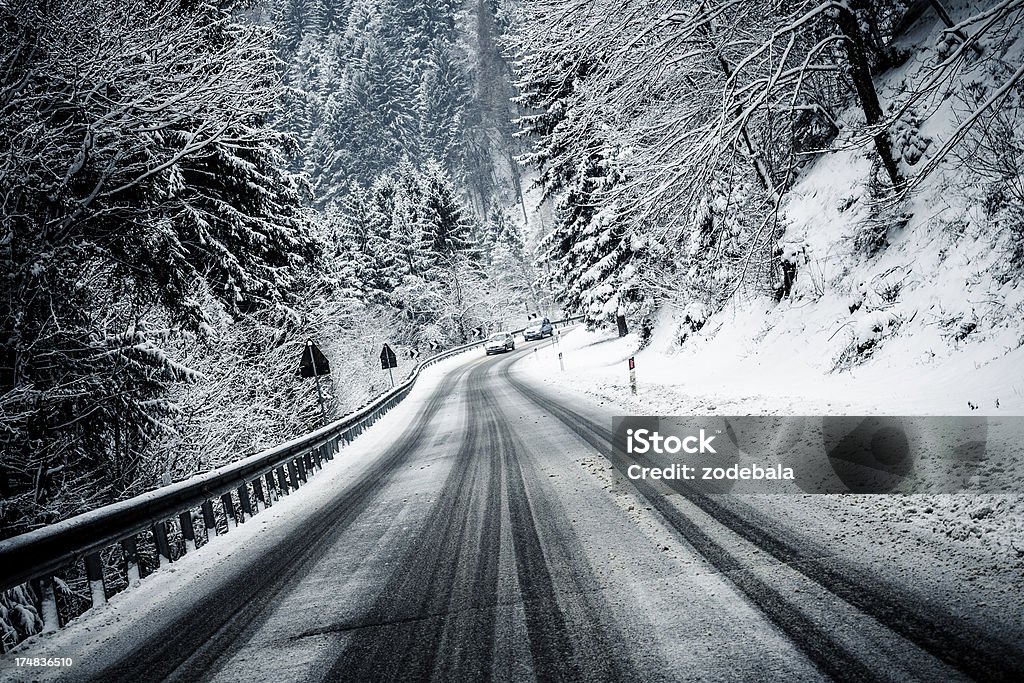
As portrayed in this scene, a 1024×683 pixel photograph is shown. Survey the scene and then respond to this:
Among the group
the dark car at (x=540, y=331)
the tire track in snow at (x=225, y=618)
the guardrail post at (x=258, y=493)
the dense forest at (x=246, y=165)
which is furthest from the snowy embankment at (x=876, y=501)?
the dark car at (x=540, y=331)

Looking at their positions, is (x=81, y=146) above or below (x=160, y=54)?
below

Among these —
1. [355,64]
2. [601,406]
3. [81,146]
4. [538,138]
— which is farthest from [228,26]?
[355,64]

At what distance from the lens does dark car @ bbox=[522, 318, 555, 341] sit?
57312mm

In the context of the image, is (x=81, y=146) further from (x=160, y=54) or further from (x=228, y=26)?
(x=228, y=26)

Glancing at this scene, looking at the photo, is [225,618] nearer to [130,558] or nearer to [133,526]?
[130,558]

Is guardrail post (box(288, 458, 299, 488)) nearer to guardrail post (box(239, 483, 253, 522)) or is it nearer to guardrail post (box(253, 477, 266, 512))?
guardrail post (box(253, 477, 266, 512))

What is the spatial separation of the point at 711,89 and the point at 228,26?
940cm

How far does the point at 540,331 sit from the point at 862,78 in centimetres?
4839

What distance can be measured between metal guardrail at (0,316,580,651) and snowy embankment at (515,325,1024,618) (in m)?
6.02

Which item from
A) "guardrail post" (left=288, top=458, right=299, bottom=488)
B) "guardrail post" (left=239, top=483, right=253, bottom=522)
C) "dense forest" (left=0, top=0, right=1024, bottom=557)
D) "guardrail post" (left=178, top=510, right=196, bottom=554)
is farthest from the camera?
"guardrail post" (left=288, top=458, right=299, bottom=488)

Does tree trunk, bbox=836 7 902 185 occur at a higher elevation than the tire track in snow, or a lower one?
higher

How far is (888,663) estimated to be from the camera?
7.64 feet

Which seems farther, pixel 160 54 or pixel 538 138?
pixel 538 138

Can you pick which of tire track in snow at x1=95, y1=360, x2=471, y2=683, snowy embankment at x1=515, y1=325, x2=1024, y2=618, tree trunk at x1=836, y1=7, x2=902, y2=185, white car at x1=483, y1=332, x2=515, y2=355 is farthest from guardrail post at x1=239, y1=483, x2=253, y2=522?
white car at x1=483, y1=332, x2=515, y2=355
